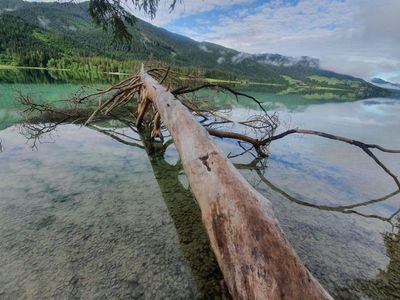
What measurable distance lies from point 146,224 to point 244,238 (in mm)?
1863

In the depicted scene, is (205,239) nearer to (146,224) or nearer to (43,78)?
(146,224)

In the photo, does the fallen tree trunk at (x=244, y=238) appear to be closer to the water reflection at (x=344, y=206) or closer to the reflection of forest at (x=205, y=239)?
the reflection of forest at (x=205, y=239)

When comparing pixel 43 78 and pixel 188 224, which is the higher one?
pixel 188 224

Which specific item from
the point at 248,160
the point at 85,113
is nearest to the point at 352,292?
the point at 248,160

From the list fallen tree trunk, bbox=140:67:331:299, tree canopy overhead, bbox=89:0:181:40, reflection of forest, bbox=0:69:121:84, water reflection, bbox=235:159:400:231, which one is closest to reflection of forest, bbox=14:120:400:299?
water reflection, bbox=235:159:400:231

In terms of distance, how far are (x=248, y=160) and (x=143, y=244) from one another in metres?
4.27

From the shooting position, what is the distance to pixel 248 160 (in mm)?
6836

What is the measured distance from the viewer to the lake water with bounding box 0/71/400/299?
2.51 m

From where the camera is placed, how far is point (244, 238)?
1.91m

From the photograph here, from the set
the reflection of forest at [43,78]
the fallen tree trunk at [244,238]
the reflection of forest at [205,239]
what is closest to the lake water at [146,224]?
the reflection of forest at [205,239]

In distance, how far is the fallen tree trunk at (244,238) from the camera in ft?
5.32

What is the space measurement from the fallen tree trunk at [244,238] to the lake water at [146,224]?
0.67 metres

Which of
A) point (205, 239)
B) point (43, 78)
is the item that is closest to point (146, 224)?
point (205, 239)

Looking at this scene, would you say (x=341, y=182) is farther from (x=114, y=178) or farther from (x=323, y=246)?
(x=114, y=178)
